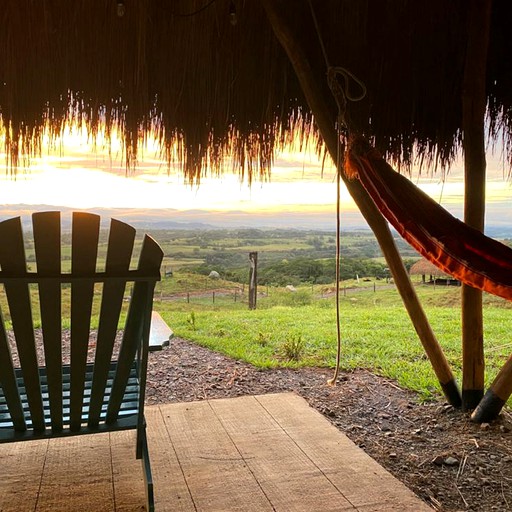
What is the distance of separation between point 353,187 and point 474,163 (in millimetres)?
572

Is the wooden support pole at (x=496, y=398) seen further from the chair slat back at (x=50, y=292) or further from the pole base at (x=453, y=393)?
the chair slat back at (x=50, y=292)

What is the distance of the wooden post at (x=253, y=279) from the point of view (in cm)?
544

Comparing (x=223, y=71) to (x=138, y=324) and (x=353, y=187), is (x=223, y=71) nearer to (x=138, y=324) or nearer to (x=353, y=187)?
(x=353, y=187)

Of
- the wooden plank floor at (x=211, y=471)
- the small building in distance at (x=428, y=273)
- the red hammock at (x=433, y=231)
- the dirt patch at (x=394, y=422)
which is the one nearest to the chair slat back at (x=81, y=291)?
the wooden plank floor at (x=211, y=471)

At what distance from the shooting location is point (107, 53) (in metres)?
2.40

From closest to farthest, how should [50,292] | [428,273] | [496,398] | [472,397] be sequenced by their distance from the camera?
1. [50,292]
2. [496,398]
3. [472,397]
4. [428,273]

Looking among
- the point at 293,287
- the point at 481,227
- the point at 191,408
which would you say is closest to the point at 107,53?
the point at 191,408

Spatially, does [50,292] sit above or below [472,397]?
above

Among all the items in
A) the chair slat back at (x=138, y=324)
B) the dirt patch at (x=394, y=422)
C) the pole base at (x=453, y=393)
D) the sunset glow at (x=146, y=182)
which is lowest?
the dirt patch at (x=394, y=422)

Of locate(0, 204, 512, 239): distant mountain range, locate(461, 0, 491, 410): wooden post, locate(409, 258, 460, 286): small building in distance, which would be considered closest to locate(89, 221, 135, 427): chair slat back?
locate(461, 0, 491, 410): wooden post

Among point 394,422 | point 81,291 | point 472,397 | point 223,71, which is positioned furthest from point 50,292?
point 472,397

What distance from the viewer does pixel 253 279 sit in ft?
18.6

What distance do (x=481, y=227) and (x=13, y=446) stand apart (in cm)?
219

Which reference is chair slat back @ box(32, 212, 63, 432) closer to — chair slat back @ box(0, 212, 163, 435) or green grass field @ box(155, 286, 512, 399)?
chair slat back @ box(0, 212, 163, 435)
